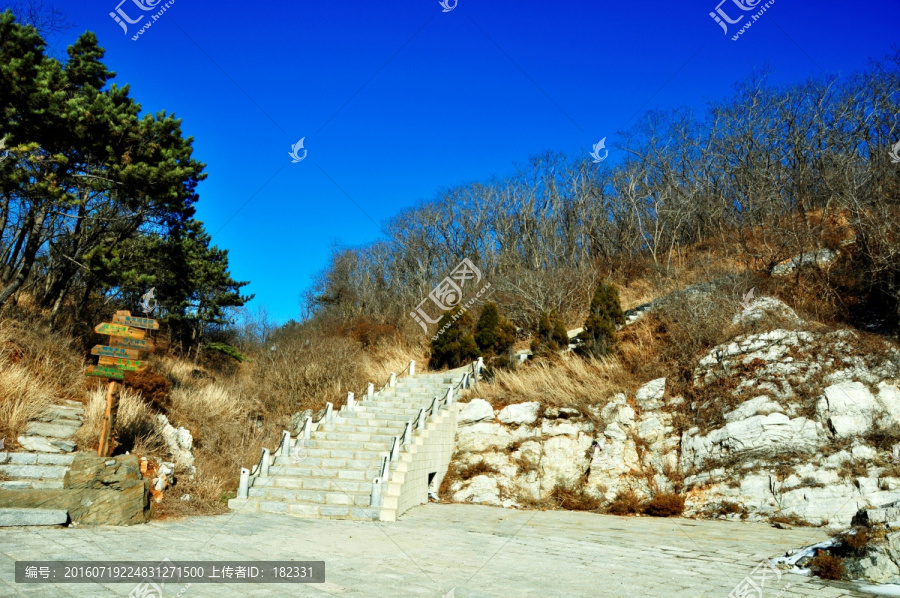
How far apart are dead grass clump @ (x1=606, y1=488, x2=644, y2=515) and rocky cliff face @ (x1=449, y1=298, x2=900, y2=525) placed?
0.21 m

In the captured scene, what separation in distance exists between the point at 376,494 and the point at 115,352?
5.93 m

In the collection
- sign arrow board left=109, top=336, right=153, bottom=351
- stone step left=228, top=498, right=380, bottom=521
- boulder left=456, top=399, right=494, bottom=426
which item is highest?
sign arrow board left=109, top=336, right=153, bottom=351

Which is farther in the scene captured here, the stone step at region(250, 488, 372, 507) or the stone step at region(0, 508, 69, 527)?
the stone step at region(250, 488, 372, 507)

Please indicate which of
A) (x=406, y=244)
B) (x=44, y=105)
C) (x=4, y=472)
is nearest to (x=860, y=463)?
(x=4, y=472)

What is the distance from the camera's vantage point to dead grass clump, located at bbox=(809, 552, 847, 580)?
20.6 ft

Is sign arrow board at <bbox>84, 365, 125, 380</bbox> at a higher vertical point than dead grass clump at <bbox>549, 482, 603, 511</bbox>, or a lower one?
higher

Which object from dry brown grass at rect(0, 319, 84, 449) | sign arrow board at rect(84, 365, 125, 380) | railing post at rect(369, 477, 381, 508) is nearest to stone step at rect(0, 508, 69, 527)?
dry brown grass at rect(0, 319, 84, 449)

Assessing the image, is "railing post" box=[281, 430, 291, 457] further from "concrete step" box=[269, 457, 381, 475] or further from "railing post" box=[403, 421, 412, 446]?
"railing post" box=[403, 421, 412, 446]

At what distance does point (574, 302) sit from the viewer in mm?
26031

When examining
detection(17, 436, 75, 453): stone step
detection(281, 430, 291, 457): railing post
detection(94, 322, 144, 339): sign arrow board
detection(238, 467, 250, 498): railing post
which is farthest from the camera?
detection(281, 430, 291, 457): railing post

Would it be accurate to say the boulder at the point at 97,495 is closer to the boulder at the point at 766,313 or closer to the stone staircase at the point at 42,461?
the stone staircase at the point at 42,461

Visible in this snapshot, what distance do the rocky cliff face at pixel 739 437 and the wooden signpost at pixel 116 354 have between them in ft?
A: 26.9

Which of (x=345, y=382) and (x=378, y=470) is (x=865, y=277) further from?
(x=345, y=382)

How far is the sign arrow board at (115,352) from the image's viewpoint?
10867 mm
